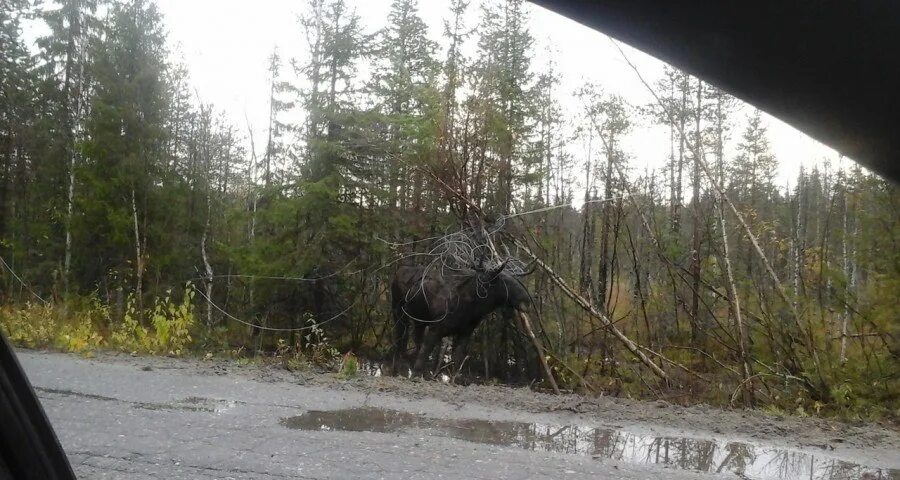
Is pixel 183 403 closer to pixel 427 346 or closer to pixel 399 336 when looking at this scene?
pixel 427 346

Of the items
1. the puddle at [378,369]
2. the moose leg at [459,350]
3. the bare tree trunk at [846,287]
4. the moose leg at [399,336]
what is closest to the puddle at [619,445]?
the bare tree trunk at [846,287]

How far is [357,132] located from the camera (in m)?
14.3

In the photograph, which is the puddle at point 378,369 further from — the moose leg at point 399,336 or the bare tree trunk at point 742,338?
the bare tree trunk at point 742,338

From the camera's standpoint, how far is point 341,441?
4.96m

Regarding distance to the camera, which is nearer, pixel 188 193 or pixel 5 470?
pixel 5 470

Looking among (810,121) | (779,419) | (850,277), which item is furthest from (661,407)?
(810,121)

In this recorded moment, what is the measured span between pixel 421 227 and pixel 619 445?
789 centimetres

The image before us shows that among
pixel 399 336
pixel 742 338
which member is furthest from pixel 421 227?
pixel 742 338

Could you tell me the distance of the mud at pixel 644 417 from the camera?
18.4 feet

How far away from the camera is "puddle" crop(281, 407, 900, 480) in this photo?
4.90 metres

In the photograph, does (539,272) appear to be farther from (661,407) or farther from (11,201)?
(11,201)

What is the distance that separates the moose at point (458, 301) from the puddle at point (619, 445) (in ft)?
13.9

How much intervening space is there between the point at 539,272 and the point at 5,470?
10.6 meters

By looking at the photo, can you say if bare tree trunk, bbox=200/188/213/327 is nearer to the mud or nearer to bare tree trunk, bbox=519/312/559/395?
the mud
